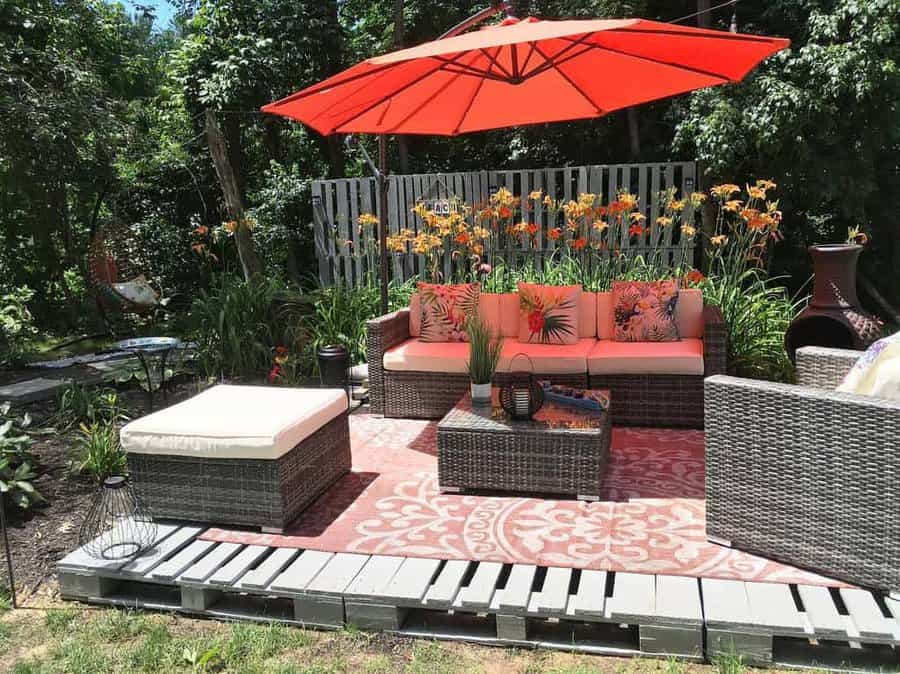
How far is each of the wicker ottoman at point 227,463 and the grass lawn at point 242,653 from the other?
21.9 inches

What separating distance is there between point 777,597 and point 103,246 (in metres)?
7.50

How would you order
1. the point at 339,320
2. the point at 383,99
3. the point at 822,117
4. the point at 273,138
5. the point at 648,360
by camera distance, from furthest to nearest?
the point at 273,138, the point at 822,117, the point at 339,320, the point at 648,360, the point at 383,99

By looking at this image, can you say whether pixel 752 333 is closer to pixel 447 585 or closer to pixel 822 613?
pixel 822 613

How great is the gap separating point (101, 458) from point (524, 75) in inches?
113

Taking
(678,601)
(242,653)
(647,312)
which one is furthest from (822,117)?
(242,653)

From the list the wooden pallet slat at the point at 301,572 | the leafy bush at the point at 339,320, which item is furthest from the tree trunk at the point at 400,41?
the wooden pallet slat at the point at 301,572

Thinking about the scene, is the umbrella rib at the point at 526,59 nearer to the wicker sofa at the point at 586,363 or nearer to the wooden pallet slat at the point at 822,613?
the wicker sofa at the point at 586,363

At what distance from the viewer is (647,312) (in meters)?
4.65

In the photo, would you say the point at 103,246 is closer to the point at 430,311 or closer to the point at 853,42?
the point at 430,311

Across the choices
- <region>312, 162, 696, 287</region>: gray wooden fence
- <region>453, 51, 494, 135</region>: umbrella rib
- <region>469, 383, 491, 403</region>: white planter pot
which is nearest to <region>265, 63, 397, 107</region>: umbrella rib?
<region>453, 51, 494, 135</region>: umbrella rib

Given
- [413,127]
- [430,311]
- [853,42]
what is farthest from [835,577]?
[853,42]

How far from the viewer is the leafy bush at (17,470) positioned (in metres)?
3.44

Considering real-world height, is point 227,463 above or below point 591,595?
above

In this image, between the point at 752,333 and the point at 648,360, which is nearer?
the point at 648,360
